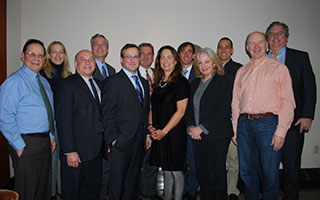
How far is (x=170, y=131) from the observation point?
2.31m

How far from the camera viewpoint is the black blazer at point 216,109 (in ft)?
7.56

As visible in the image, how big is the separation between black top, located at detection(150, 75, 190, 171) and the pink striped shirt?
707 millimetres

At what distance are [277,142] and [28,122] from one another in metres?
2.56

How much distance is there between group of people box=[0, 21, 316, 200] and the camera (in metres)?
2.08

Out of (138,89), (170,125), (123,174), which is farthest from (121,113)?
(123,174)

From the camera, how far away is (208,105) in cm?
231

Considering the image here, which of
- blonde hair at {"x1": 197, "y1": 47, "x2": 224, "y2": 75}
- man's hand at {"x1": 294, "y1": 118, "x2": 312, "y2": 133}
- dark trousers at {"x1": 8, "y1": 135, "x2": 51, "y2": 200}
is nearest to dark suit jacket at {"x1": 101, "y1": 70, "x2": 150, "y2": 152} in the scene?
dark trousers at {"x1": 8, "y1": 135, "x2": 51, "y2": 200}

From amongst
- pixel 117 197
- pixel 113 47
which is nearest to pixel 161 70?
pixel 117 197

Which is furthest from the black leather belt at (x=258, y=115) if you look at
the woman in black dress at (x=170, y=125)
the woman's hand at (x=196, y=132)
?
the woman in black dress at (x=170, y=125)

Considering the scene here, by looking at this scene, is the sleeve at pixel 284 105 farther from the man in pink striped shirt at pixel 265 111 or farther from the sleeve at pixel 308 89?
the sleeve at pixel 308 89

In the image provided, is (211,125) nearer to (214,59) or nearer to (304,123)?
(214,59)

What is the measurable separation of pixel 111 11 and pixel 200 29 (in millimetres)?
1851

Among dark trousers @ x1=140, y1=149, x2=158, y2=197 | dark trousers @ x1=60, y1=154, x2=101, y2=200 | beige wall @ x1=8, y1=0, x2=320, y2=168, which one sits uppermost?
beige wall @ x1=8, y1=0, x2=320, y2=168

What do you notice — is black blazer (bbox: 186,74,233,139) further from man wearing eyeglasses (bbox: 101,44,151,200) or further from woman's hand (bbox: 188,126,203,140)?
man wearing eyeglasses (bbox: 101,44,151,200)
